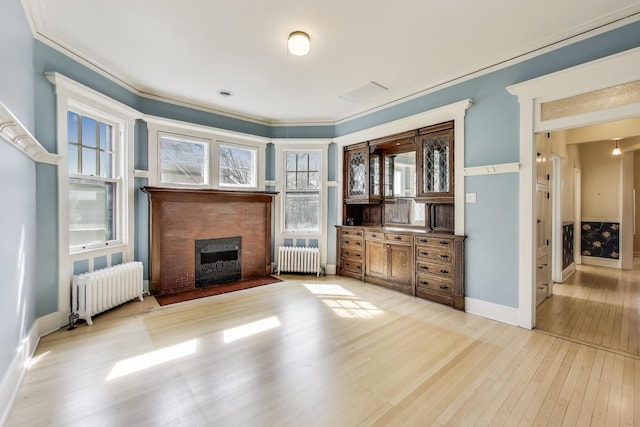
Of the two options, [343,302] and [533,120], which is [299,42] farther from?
[343,302]

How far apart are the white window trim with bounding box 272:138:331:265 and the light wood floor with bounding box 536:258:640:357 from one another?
3.51 metres

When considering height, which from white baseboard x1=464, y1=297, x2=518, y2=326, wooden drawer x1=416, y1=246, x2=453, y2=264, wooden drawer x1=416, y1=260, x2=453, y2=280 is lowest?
white baseboard x1=464, y1=297, x2=518, y2=326

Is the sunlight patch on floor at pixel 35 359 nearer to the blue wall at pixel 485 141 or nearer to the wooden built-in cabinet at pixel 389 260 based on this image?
the blue wall at pixel 485 141

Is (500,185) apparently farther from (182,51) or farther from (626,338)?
(182,51)

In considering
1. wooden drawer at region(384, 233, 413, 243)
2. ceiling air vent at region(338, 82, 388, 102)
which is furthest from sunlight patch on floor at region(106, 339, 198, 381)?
ceiling air vent at region(338, 82, 388, 102)

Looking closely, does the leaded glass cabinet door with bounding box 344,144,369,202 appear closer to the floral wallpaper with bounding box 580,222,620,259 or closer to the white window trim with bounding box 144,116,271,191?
the white window trim with bounding box 144,116,271,191

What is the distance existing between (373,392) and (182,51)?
3887 mm

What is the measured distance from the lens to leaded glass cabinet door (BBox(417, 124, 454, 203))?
389 centimetres

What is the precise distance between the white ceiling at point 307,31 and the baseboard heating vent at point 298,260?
2.84 metres

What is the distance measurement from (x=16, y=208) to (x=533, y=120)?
16.1 feet

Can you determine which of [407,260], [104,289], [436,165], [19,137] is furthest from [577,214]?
[19,137]

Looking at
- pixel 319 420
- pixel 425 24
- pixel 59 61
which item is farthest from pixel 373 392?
pixel 59 61

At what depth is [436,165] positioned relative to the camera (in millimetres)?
4082

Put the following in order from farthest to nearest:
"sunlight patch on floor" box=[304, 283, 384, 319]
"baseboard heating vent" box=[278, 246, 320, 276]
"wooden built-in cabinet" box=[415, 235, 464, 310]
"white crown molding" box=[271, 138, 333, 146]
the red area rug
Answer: "white crown molding" box=[271, 138, 333, 146] < "baseboard heating vent" box=[278, 246, 320, 276] < the red area rug < "wooden built-in cabinet" box=[415, 235, 464, 310] < "sunlight patch on floor" box=[304, 283, 384, 319]
